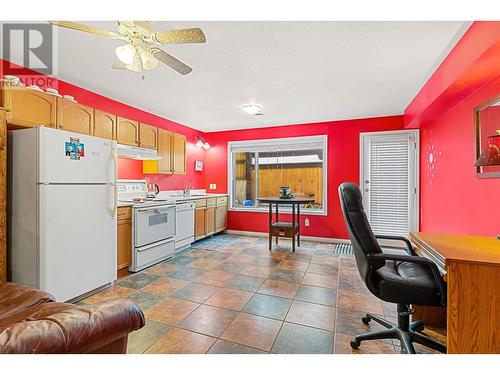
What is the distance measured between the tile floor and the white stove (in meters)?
0.16

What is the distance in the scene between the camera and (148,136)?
151 inches

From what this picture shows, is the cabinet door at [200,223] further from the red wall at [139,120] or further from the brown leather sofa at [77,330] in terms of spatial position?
the brown leather sofa at [77,330]

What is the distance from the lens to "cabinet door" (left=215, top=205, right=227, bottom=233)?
519 centimetres

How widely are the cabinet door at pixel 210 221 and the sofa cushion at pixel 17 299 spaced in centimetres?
336

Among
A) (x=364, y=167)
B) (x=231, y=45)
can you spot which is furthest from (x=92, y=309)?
(x=364, y=167)

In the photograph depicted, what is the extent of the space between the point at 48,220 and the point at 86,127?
1.28 m

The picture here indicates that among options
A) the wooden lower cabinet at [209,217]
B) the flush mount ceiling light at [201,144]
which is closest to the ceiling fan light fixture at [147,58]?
the wooden lower cabinet at [209,217]

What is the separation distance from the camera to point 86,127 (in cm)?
287

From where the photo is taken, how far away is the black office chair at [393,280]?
144 centimetres

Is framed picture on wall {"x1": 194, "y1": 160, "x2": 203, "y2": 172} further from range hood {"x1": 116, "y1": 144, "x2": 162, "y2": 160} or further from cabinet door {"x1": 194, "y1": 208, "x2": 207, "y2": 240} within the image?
range hood {"x1": 116, "y1": 144, "x2": 162, "y2": 160}

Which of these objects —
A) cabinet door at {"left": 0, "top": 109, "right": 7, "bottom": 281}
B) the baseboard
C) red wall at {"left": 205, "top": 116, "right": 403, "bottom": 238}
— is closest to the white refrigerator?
cabinet door at {"left": 0, "top": 109, "right": 7, "bottom": 281}

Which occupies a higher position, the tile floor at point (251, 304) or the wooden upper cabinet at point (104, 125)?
the wooden upper cabinet at point (104, 125)
